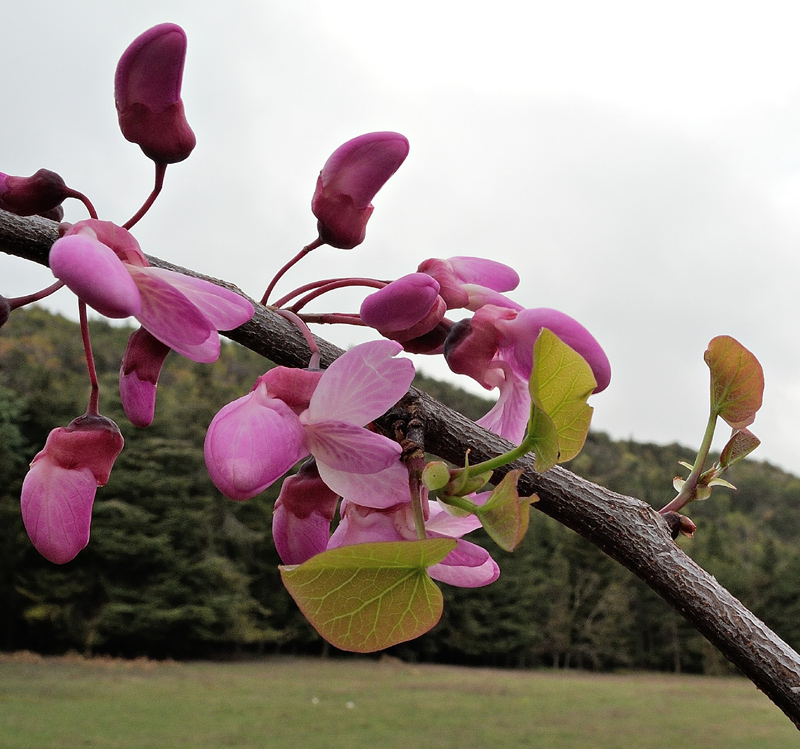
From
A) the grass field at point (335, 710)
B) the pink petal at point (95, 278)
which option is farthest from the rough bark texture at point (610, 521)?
the grass field at point (335, 710)

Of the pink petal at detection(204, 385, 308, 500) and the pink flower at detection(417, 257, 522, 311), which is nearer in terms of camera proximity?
the pink petal at detection(204, 385, 308, 500)

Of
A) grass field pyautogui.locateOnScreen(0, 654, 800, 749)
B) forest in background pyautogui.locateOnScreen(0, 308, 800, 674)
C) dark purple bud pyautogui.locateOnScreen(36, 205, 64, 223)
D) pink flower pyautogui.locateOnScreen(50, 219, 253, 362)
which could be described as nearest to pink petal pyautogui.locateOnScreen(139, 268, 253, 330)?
pink flower pyautogui.locateOnScreen(50, 219, 253, 362)

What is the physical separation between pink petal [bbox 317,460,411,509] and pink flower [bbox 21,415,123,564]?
0.13 m

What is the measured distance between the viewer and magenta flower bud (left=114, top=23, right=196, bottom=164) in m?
0.40

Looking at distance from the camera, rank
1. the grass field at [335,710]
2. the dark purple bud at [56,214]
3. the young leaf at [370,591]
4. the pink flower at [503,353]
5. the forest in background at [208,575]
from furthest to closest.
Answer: the forest in background at [208,575] → the grass field at [335,710] → the dark purple bud at [56,214] → the pink flower at [503,353] → the young leaf at [370,591]

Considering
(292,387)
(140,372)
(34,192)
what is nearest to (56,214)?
(34,192)

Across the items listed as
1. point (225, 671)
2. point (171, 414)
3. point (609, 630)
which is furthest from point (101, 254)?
point (609, 630)

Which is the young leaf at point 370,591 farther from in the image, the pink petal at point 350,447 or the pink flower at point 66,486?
the pink flower at point 66,486

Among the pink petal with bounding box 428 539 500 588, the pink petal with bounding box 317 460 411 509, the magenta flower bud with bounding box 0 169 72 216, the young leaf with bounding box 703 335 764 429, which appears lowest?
the pink petal with bounding box 428 539 500 588

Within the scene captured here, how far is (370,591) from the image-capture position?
0.87 feet

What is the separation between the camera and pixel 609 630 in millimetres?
23094

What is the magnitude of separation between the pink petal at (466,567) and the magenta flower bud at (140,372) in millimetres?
158

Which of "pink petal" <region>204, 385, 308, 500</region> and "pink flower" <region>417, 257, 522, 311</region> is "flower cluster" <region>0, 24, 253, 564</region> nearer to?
"pink petal" <region>204, 385, 308, 500</region>

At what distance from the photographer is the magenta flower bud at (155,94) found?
0.40m
